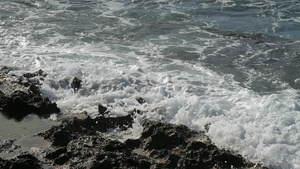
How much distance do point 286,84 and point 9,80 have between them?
19.4ft

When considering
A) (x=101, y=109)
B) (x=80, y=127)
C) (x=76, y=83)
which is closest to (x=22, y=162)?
(x=80, y=127)

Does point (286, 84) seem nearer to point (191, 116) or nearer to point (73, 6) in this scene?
point (191, 116)

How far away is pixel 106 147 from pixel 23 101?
233cm

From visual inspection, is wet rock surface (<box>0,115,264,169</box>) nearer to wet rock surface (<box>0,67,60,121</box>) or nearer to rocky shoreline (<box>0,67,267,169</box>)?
rocky shoreline (<box>0,67,267,169</box>)

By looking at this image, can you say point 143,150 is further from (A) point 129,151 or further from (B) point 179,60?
(B) point 179,60

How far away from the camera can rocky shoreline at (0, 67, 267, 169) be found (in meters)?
5.36

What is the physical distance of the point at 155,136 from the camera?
6.13 m

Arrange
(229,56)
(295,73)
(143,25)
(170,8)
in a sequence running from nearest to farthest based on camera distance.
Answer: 1. (295,73)
2. (229,56)
3. (143,25)
4. (170,8)

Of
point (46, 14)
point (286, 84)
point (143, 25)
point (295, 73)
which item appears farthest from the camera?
point (46, 14)

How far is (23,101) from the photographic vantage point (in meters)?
7.20

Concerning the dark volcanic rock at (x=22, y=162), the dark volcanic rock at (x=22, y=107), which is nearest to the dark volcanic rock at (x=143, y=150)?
the dark volcanic rock at (x=22, y=162)

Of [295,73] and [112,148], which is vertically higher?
[112,148]

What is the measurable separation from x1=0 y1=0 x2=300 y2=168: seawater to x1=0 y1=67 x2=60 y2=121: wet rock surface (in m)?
0.28

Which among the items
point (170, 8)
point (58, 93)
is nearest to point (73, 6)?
point (170, 8)
